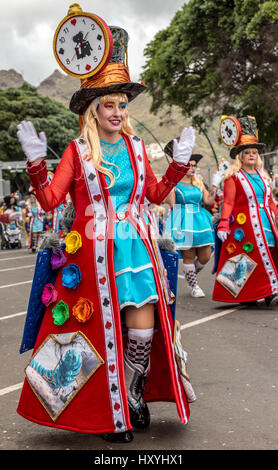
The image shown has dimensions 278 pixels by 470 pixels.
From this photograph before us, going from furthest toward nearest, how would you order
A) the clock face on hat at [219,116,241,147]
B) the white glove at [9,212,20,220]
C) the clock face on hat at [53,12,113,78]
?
the white glove at [9,212,20,220] → the clock face on hat at [219,116,241,147] → the clock face on hat at [53,12,113,78]

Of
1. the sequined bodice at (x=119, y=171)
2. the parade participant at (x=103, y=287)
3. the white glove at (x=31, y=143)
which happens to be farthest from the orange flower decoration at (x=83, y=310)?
the white glove at (x=31, y=143)

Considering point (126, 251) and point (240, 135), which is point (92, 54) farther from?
point (240, 135)

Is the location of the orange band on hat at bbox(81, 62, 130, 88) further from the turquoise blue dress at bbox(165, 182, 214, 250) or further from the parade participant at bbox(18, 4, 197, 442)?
the turquoise blue dress at bbox(165, 182, 214, 250)

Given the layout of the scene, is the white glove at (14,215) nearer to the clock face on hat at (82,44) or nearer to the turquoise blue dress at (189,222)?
the turquoise blue dress at (189,222)

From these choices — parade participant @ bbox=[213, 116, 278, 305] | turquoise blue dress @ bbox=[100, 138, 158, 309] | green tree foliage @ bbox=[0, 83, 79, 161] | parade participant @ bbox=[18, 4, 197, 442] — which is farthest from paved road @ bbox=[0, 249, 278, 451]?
green tree foliage @ bbox=[0, 83, 79, 161]

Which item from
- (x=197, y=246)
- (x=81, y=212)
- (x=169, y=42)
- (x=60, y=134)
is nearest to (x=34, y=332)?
(x=81, y=212)

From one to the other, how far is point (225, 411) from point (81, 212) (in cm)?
159

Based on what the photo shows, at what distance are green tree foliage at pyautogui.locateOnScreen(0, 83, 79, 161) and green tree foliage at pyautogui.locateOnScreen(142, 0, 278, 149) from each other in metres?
28.5

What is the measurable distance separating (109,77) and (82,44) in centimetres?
24

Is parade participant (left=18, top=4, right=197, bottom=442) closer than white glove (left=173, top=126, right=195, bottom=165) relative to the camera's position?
Yes

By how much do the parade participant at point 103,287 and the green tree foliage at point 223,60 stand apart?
65.2 ft

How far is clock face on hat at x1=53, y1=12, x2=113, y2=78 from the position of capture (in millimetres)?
3793

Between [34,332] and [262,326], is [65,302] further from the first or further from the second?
[262,326]

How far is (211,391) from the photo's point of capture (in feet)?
15.7
